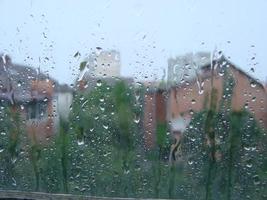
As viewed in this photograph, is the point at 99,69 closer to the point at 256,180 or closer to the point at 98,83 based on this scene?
the point at 98,83

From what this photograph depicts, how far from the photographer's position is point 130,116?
313 cm

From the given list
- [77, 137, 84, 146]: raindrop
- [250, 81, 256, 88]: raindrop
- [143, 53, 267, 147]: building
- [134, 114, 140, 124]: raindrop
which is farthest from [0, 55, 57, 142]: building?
[250, 81, 256, 88]: raindrop

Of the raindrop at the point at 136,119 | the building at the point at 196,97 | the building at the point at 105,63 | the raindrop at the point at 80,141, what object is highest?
the building at the point at 105,63

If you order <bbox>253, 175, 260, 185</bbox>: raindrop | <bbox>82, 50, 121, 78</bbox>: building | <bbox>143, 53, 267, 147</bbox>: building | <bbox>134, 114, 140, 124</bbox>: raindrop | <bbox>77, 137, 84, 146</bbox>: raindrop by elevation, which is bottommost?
<bbox>253, 175, 260, 185</bbox>: raindrop

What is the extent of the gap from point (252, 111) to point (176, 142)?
0.51 metres

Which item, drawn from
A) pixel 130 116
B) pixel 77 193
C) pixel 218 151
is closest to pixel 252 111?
pixel 218 151

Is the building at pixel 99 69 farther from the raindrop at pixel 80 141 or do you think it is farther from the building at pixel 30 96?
the raindrop at pixel 80 141

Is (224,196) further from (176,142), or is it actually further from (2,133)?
(2,133)

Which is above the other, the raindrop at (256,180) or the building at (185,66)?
the building at (185,66)

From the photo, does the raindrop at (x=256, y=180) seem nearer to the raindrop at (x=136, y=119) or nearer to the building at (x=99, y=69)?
the raindrop at (x=136, y=119)

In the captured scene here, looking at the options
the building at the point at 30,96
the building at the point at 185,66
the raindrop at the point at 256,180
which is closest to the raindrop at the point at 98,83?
the building at the point at 30,96

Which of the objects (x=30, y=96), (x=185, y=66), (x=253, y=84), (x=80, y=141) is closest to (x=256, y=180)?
(x=253, y=84)

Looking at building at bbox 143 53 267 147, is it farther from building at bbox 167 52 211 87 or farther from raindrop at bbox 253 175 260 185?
raindrop at bbox 253 175 260 185

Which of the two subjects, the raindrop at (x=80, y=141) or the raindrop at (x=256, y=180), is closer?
the raindrop at (x=256, y=180)
